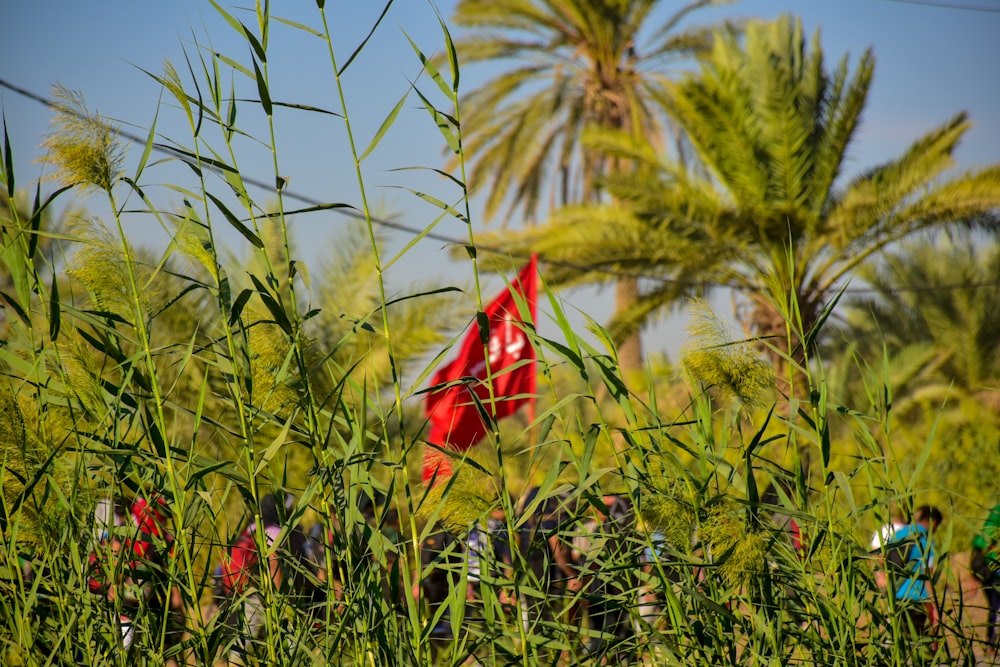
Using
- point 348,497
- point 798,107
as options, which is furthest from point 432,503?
point 798,107

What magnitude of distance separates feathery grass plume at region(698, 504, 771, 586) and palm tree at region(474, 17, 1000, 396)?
342 inches

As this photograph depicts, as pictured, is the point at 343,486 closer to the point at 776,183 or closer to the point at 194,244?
the point at 194,244

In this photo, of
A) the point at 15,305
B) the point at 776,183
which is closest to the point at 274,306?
the point at 15,305

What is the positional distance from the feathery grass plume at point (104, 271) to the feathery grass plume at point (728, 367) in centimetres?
93

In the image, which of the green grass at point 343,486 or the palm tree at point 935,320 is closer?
the green grass at point 343,486

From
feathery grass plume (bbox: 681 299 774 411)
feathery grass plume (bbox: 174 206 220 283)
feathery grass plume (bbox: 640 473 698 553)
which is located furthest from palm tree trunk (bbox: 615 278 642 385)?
feathery grass plume (bbox: 174 206 220 283)

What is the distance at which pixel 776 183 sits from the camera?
10.5m

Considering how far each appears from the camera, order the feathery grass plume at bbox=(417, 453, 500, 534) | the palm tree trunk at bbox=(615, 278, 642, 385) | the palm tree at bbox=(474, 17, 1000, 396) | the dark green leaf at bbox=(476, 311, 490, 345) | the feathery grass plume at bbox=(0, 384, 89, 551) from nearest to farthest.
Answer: the dark green leaf at bbox=(476, 311, 490, 345), the feathery grass plume at bbox=(417, 453, 500, 534), the feathery grass plume at bbox=(0, 384, 89, 551), the palm tree at bbox=(474, 17, 1000, 396), the palm tree trunk at bbox=(615, 278, 642, 385)

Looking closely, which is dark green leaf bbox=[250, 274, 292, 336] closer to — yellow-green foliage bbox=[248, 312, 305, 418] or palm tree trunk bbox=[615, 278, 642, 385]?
yellow-green foliage bbox=[248, 312, 305, 418]

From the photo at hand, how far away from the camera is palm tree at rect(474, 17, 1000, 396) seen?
406 inches

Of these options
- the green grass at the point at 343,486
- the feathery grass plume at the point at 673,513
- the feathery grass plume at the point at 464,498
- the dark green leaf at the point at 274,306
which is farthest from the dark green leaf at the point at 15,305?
the feathery grass plume at the point at 673,513

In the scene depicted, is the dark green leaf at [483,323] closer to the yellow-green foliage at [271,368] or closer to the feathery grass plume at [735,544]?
the yellow-green foliage at [271,368]

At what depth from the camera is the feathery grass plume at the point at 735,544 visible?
5.10ft

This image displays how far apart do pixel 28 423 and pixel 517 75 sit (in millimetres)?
13094
